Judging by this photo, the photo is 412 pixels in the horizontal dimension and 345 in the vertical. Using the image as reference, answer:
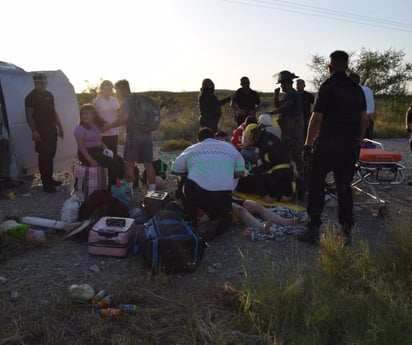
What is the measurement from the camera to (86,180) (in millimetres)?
6191

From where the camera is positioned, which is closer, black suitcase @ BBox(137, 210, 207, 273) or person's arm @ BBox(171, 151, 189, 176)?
black suitcase @ BBox(137, 210, 207, 273)

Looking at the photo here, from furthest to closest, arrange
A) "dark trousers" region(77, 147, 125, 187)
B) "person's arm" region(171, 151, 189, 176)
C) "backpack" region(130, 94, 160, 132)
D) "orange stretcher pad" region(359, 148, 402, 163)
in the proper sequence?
"dark trousers" region(77, 147, 125, 187)
"backpack" region(130, 94, 160, 132)
"orange stretcher pad" region(359, 148, 402, 163)
"person's arm" region(171, 151, 189, 176)

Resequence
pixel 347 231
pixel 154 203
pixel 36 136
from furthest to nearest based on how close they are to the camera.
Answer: pixel 36 136 → pixel 154 203 → pixel 347 231

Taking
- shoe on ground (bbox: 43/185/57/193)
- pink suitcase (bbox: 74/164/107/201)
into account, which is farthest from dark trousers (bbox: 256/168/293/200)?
shoe on ground (bbox: 43/185/57/193)

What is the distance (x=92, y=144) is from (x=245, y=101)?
3510mm

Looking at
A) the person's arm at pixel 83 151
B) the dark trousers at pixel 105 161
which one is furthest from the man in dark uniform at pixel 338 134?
the person's arm at pixel 83 151

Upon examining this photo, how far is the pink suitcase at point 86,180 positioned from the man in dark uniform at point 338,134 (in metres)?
2.89

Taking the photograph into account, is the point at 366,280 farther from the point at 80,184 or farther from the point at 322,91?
the point at 80,184

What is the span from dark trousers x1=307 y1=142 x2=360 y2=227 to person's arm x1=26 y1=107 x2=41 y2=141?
172 inches

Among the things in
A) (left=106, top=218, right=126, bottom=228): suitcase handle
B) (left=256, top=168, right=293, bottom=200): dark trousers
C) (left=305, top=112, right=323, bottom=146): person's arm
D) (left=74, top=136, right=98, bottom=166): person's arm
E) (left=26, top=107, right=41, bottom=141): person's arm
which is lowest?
(left=106, top=218, right=126, bottom=228): suitcase handle

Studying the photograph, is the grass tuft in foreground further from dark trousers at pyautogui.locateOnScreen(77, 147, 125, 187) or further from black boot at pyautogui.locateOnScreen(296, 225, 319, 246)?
dark trousers at pyautogui.locateOnScreen(77, 147, 125, 187)

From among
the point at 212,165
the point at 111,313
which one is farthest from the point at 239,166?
the point at 111,313

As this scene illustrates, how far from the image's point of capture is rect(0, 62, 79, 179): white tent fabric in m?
7.36

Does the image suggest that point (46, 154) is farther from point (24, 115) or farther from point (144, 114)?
point (144, 114)
